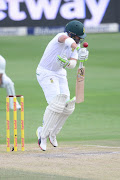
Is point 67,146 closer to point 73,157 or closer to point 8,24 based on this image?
point 73,157

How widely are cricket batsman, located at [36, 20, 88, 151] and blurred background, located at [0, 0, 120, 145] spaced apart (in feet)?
3.78

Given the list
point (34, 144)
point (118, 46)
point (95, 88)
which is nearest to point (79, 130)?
point (34, 144)

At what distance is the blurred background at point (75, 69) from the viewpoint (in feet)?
33.0

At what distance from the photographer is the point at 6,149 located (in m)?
7.51

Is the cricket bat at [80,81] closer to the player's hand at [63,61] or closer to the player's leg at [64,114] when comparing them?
the player's leg at [64,114]

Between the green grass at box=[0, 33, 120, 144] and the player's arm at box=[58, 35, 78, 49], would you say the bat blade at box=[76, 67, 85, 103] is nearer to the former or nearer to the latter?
the player's arm at box=[58, 35, 78, 49]

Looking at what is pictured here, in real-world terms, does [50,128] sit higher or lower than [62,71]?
lower

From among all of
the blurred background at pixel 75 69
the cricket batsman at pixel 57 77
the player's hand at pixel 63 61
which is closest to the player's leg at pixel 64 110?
the cricket batsman at pixel 57 77

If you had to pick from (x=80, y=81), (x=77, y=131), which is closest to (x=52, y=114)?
(x=80, y=81)

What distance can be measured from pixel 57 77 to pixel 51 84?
17 centimetres

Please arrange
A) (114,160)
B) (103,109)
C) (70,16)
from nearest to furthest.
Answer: (114,160) < (103,109) < (70,16)

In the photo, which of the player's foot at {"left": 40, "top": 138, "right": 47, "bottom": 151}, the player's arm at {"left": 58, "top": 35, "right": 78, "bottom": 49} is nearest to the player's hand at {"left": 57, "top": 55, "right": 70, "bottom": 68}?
the player's arm at {"left": 58, "top": 35, "right": 78, "bottom": 49}

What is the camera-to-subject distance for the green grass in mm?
9711

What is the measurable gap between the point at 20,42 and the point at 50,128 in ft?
62.4
